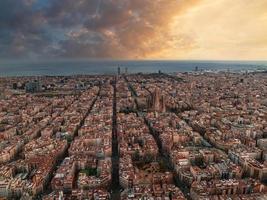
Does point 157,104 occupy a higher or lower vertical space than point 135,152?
higher

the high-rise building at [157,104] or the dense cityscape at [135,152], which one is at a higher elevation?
the high-rise building at [157,104]

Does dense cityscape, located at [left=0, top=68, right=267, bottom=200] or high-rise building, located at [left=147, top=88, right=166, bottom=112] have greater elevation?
high-rise building, located at [left=147, top=88, right=166, bottom=112]

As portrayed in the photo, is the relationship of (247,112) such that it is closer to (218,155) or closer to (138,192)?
(218,155)

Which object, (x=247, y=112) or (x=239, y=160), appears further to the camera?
(x=247, y=112)

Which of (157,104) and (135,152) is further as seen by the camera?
(157,104)

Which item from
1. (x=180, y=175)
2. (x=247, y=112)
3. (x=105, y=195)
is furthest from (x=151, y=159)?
(x=247, y=112)

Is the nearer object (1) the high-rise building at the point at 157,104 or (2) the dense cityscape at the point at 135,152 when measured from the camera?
(2) the dense cityscape at the point at 135,152

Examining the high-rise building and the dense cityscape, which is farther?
the high-rise building

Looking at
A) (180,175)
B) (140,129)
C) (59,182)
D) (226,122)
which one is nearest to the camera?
(59,182)
